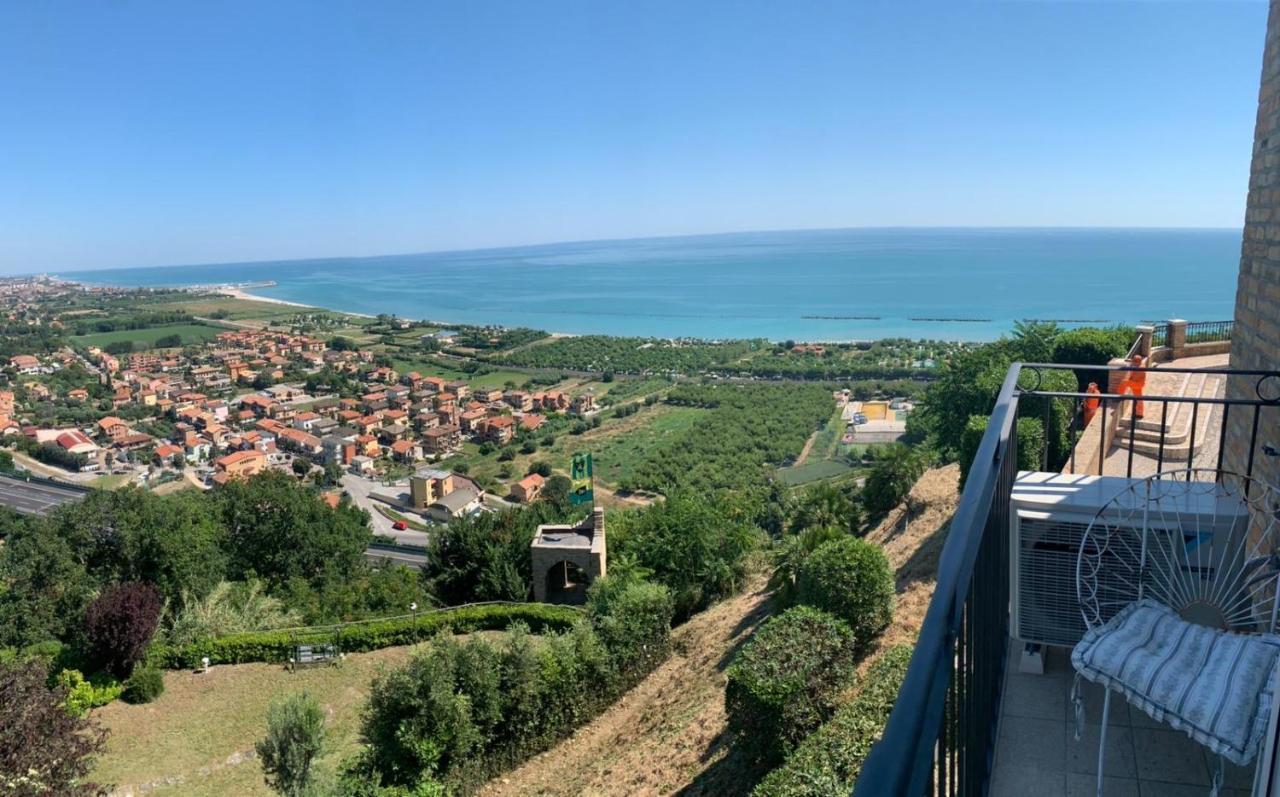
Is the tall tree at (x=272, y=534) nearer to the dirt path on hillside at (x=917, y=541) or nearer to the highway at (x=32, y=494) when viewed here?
the dirt path on hillside at (x=917, y=541)

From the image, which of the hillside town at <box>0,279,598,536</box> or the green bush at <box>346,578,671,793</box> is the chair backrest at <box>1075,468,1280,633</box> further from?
the hillside town at <box>0,279,598,536</box>

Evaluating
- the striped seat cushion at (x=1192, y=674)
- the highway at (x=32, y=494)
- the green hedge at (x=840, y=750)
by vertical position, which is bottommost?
the highway at (x=32, y=494)

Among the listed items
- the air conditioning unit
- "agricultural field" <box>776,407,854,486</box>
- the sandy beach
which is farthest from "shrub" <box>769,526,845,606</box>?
the sandy beach

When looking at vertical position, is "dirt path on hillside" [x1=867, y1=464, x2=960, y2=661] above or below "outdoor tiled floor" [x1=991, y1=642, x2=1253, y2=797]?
below

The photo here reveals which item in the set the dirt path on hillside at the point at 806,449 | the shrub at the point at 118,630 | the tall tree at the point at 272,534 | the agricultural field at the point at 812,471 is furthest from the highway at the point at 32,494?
the dirt path on hillside at the point at 806,449

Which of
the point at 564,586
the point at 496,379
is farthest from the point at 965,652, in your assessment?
the point at 496,379
